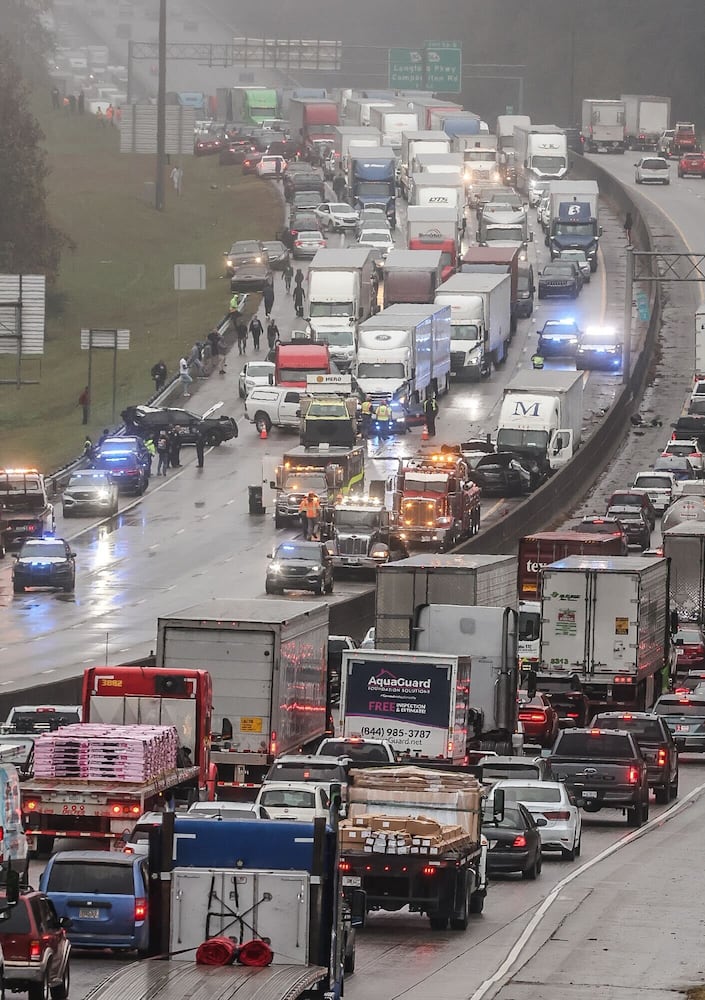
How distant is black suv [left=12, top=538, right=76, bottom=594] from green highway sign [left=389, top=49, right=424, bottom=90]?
392 ft

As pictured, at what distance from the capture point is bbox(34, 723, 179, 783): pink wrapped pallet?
2730 cm

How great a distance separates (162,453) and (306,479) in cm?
1022

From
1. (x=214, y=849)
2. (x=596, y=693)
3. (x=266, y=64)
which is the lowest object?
(x=596, y=693)

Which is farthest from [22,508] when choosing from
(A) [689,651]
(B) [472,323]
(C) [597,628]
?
(B) [472,323]

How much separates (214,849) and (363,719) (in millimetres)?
16424

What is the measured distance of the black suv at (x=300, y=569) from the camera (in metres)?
58.2

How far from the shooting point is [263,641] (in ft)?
112

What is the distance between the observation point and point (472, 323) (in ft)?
295

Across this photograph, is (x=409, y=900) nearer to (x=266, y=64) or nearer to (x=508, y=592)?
(x=508, y=592)

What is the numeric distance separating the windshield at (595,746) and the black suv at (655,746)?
2.41 ft

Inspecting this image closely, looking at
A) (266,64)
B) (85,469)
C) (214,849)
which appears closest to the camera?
(214,849)

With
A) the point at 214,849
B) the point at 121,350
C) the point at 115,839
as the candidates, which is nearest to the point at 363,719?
the point at 115,839

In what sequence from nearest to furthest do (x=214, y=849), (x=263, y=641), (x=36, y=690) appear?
(x=214, y=849) < (x=263, y=641) < (x=36, y=690)

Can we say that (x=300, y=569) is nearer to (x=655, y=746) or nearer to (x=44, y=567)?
(x=44, y=567)
